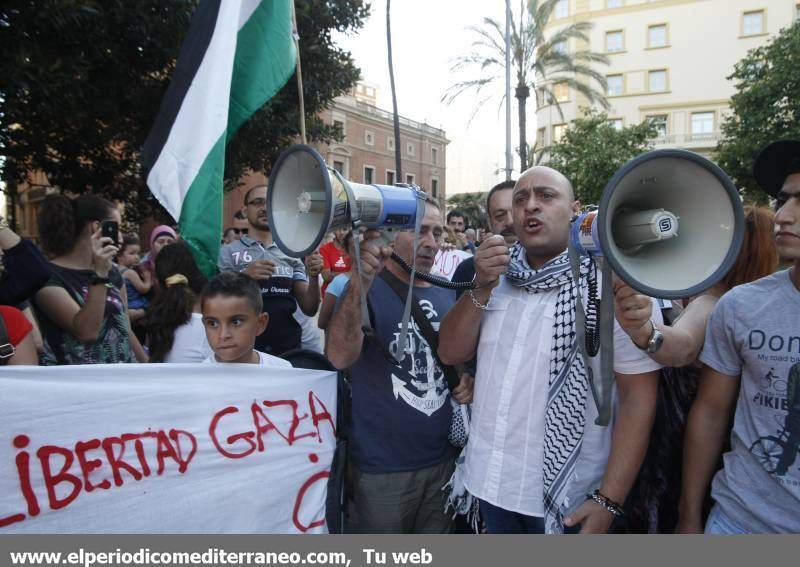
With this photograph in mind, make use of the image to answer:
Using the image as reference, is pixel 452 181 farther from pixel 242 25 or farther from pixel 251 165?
pixel 242 25

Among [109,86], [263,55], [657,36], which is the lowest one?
[263,55]

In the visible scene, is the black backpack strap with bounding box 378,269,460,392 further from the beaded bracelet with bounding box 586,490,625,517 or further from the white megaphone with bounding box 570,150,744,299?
the white megaphone with bounding box 570,150,744,299

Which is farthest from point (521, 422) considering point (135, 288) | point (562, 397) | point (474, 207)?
point (474, 207)

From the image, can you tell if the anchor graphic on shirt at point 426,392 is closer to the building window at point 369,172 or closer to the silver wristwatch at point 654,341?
the silver wristwatch at point 654,341

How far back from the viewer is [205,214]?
103 inches

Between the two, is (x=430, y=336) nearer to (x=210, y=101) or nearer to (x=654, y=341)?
(x=654, y=341)

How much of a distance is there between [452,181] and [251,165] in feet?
171

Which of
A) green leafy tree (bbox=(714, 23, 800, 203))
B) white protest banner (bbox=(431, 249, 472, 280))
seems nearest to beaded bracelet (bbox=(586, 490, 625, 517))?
white protest banner (bbox=(431, 249, 472, 280))

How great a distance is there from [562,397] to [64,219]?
2.30 meters

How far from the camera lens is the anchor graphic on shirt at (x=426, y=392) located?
209 cm

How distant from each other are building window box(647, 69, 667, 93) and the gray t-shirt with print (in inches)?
1502

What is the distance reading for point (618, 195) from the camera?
1359 millimetres

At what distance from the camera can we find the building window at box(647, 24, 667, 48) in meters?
35.2

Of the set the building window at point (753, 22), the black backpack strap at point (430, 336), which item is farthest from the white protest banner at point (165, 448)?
the building window at point (753, 22)
